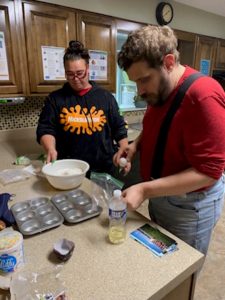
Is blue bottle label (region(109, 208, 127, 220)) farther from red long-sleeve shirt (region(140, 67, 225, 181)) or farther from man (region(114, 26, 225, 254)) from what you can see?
red long-sleeve shirt (region(140, 67, 225, 181))

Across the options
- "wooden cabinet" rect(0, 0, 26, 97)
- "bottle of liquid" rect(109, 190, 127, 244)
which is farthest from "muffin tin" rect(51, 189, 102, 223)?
"wooden cabinet" rect(0, 0, 26, 97)

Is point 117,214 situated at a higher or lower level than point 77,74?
lower

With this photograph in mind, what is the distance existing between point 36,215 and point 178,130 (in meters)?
0.61

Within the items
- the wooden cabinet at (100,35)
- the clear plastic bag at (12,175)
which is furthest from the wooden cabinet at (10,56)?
the clear plastic bag at (12,175)

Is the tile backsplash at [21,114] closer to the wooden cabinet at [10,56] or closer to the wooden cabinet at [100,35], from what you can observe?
the wooden cabinet at [10,56]

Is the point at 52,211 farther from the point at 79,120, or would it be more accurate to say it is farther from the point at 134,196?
the point at 79,120

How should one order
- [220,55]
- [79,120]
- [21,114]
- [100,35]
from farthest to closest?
[220,55], [21,114], [100,35], [79,120]

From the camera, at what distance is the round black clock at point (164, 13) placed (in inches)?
97.6

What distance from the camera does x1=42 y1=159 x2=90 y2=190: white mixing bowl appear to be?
1.07 m

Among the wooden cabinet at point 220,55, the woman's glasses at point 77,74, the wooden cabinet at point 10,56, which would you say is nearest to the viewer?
the woman's glasses at point 77,74

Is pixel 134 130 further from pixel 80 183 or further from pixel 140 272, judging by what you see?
pixel 140 272

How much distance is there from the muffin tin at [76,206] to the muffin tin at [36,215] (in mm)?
26

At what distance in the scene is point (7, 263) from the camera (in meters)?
0.62

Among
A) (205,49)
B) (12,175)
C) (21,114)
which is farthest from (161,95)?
(205,49)
